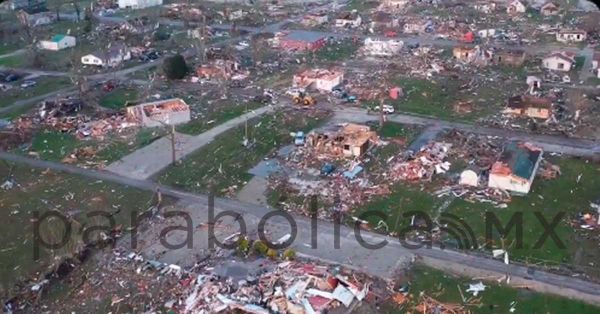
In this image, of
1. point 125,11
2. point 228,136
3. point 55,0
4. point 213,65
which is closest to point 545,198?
point 228,136

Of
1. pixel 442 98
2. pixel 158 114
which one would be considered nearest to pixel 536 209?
pixel 442 98

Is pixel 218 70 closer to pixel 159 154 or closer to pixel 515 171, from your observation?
pixel 159 154

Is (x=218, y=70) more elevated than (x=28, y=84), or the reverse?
(x=218, y=70)

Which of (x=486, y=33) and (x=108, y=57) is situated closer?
(x=108, y=57)

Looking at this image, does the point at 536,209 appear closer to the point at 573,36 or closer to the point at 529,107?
the point at 529,107

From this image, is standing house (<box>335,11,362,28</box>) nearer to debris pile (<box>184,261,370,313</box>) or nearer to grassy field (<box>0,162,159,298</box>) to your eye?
grassy field (<box>0,162,159,298</box>)

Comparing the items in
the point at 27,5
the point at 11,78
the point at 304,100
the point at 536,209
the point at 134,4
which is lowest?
the point at 11,78

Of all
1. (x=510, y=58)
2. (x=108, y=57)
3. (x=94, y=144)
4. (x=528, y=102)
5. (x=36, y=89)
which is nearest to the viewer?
(x=94, y=144)

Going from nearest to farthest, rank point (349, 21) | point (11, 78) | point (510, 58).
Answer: point (11, 78) < point (510, 58) < point (349, 21)
